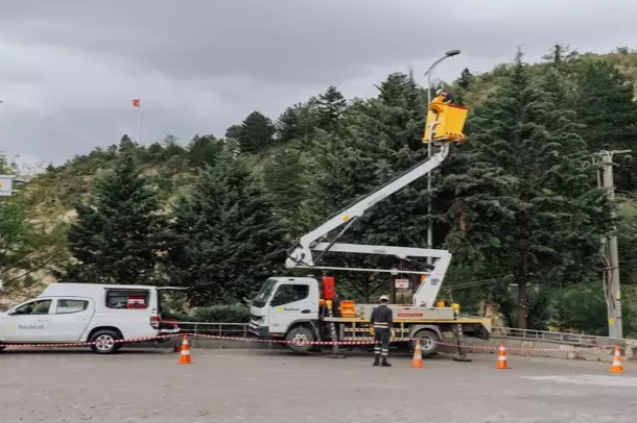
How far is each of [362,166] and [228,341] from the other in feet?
26.5

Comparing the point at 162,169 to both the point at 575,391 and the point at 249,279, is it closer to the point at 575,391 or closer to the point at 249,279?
the point at 249,279

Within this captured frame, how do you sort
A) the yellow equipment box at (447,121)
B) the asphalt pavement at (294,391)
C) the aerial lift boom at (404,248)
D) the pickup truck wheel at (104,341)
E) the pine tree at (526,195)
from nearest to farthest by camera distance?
1. the asphalt pavement at (294,391)
2. the pickup truck wheel at (104,341)
3. the aerial lift boom at (404,248)
4. the yellow equipment box at (447,121)
5. the pine tree at (526,195)

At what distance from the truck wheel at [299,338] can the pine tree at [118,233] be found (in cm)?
808

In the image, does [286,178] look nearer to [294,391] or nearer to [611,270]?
[611,270]

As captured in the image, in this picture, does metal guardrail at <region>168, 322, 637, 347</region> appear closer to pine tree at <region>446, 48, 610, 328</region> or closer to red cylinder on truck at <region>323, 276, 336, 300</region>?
pine tree at <region>446, 48, 610, 328</region>

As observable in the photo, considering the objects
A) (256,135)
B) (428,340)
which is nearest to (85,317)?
(428,340)

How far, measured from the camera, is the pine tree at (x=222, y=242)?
87.8 ft

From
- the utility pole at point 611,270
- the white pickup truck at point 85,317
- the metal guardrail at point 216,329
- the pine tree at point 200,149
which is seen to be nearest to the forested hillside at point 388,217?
the utility pole at point 611,270

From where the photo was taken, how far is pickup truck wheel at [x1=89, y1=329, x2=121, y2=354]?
1992 cm

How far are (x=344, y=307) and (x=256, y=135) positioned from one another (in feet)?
303

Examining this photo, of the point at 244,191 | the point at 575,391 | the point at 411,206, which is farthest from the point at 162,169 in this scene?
the point at 575,391

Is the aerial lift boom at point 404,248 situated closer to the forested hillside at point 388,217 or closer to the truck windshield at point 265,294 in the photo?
the truck windshield at point 265,294

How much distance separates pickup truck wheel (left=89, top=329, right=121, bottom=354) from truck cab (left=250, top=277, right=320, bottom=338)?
4365 mm

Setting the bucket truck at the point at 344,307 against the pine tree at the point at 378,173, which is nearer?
the bucket truck at the point at 344,307
